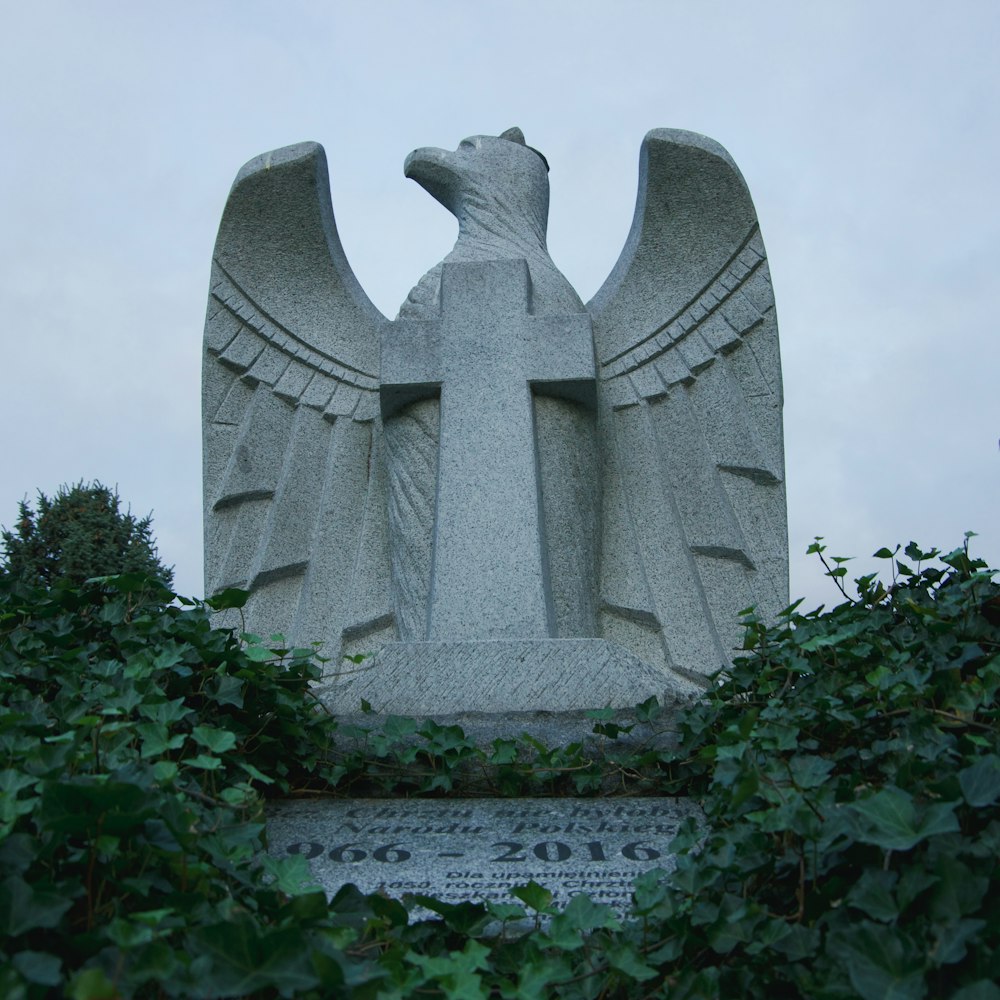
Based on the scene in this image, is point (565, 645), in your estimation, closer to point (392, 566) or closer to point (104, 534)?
point (392, 566)

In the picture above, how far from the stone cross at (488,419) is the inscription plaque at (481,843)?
3.25ft

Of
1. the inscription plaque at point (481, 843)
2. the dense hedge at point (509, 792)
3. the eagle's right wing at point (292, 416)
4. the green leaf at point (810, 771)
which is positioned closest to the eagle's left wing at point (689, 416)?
the eagle's right wing at point (292, 416)

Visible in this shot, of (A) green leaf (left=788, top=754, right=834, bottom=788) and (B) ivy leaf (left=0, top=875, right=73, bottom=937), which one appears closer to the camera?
(B) ivy leaf (left=0, top=875, right=73, bottom=937)

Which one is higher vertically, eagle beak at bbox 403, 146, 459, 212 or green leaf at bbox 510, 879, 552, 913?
eagle beak at bbox 403, 146, 459, 212

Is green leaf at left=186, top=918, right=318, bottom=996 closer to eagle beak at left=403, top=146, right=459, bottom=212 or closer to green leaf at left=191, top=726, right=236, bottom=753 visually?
green leaf at left=191, top=726, right=236, bottom=753

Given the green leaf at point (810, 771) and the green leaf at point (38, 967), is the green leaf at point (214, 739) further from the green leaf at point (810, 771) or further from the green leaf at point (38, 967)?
the green leaf at point (810, 771)

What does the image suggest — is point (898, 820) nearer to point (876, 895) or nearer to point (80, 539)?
point (876, 895)

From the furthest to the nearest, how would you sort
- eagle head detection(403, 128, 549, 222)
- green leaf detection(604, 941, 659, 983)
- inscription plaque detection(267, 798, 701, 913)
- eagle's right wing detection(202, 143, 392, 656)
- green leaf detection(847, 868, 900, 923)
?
eagle head detection(403, 128, 549, 222) < eagle's right wing detection(202, 143, 392, 656) < inscription plaque detection(267, 798, 701, 913) < green leaf detection(604, 941, 659, 983) < green leaf detection(847, 868, 900, 923)

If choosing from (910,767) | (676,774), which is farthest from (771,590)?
(910,767)

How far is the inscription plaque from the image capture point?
2.30 meters

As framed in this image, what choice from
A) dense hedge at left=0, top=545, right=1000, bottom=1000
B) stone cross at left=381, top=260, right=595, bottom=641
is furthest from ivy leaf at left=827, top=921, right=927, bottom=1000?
stone cross at left=381, top=260, right=595, bottom=641

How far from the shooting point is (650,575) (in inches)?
168

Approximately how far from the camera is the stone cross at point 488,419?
368 centimetres

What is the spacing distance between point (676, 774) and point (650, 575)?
155cm
